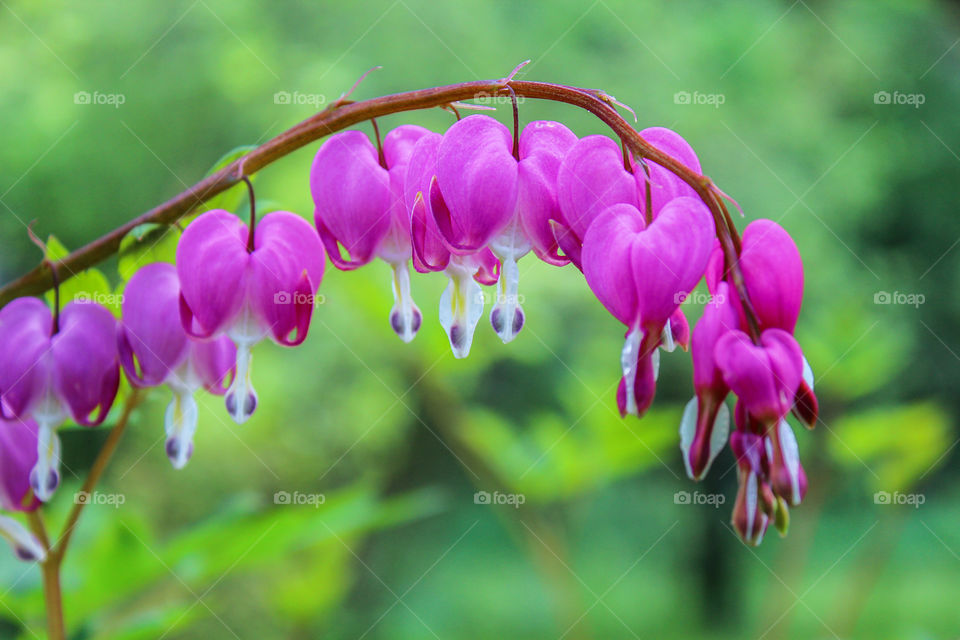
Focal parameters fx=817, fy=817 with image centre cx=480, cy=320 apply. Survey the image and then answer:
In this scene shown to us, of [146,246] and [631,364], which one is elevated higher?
[631,364]

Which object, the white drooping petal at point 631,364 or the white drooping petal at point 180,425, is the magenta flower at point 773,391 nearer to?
the white drooping petal at point 631,364

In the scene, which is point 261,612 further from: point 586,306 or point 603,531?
point 603,531

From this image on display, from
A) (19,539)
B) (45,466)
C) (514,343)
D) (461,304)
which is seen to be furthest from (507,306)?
(514,343)

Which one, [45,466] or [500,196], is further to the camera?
[45,466]

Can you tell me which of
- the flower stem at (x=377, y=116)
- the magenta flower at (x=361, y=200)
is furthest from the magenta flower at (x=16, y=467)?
the magenta flower at (x=361, y=200)

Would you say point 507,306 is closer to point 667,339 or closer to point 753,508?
point 667,339

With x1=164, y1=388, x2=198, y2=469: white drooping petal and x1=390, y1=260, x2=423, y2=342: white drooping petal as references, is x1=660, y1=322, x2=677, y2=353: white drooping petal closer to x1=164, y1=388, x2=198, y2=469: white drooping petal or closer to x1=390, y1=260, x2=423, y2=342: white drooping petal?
x1=390, y1=260, x2=423, y2=342: white drooping petal

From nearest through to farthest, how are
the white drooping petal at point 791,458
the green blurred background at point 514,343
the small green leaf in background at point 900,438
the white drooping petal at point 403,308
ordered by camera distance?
the white drooping petal at point 791,458 < the white drooping petal at point 403,308 < the green blurred background at point 514,343 < the small green leaf in background at point 900,438
